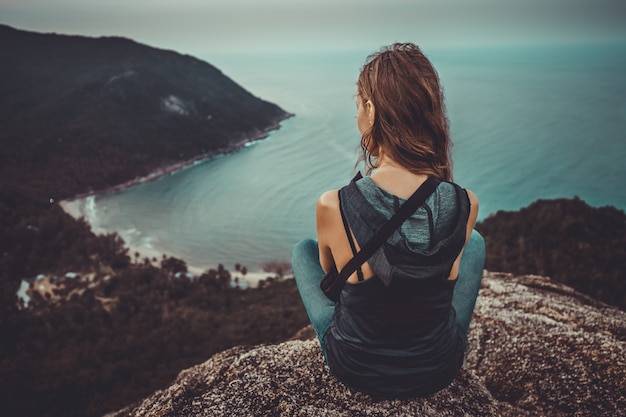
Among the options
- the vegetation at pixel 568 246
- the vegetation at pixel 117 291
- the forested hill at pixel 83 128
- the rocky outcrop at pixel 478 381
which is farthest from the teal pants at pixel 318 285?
the forested hill at pixel 83 128

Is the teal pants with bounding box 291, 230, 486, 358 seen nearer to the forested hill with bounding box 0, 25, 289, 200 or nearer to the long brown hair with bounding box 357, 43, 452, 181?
the long brown hair with bounding box 357, 43, 452, 181

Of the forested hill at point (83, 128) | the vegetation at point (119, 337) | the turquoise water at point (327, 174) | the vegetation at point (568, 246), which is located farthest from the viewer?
the turquoise water at point (327, 174)

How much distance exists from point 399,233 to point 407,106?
2.01ft

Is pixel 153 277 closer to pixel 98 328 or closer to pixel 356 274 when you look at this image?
pixel 98 328

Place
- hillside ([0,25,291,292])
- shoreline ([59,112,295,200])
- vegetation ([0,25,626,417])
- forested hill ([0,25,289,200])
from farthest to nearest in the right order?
forested hill ([0,25,289,200]), shoreline ([59,112,295,200]), hillside ([0,25,291,292]), vegetation ([0,25,626,417])

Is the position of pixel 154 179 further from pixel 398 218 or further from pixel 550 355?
pixel 398 218

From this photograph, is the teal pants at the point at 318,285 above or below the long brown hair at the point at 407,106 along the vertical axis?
below

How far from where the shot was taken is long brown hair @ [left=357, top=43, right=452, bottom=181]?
1.60 meters

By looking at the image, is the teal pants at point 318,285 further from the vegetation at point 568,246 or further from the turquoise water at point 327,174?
the turquoise water at point 327,174

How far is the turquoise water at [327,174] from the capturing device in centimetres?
3844

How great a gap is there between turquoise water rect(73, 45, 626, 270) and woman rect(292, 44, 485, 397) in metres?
18.1

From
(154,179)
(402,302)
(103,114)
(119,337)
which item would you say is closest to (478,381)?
(402,302)

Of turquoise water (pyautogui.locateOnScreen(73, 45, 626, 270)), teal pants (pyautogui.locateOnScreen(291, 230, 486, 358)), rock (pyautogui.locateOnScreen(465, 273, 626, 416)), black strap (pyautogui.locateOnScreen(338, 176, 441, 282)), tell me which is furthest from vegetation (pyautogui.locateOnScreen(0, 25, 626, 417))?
black strap (pyautogui.locateOnScreen(338, 176, 441, 282))

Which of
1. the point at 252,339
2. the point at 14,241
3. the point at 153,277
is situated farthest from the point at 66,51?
the point at 252,339
